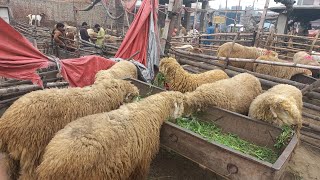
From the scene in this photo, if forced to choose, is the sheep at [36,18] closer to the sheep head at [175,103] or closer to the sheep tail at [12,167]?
the sheep tail at [12,167]

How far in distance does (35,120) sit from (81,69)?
2643mm

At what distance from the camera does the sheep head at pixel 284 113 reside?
3.45m

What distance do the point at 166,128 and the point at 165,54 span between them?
4387 mm

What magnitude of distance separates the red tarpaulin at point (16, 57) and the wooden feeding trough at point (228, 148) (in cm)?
293

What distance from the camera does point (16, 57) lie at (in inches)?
179

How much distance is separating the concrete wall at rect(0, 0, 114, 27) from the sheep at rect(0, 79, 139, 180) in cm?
2010

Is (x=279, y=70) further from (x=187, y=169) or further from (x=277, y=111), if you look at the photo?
(x=187, y=169)

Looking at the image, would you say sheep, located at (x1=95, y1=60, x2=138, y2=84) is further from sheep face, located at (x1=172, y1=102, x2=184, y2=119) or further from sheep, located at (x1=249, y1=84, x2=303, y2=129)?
sheep, located at (x1=249, y1=84, x2=303, y2=129)

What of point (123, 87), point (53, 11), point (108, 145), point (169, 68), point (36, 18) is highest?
point (53, 11)

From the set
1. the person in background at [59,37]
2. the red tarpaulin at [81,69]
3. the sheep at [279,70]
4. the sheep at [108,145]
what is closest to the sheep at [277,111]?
the sheep at [108,145]

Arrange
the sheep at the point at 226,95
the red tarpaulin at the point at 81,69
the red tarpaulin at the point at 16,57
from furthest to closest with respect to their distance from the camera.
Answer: the red tarpaulin at the point at 81,69
the red tarpaulin at the point at 16,57
the sheep at the point at 226,95

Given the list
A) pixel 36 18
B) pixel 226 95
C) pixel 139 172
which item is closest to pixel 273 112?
pixel 226 95

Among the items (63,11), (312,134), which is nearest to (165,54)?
(312,134)

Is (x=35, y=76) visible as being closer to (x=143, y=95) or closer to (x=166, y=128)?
(x=143, y=95)
